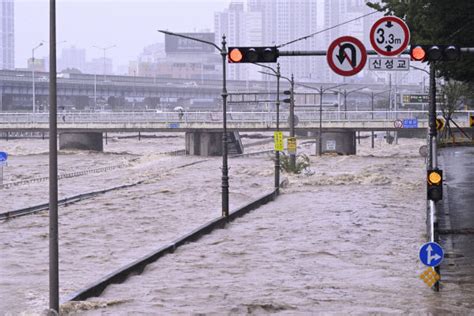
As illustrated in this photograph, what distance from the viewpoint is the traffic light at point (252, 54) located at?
73.3 feet

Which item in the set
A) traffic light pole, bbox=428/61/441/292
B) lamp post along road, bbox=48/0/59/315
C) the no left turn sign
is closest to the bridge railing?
traffic light pole, bbox=428/61/441/292

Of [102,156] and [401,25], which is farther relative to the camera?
[102,156]

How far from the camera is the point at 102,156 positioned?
98812 mm

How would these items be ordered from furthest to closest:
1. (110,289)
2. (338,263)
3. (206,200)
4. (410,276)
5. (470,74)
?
(206,200)
(470,74)
(338,263)
(410,276)
(110,289)

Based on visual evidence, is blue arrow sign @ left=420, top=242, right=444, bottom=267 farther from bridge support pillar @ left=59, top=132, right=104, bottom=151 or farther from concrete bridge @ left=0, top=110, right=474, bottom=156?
bridge support pillar @ left=59, top=132, right=104, bottom=151

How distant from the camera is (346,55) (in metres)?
21.2

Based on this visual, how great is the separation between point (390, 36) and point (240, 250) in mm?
10110

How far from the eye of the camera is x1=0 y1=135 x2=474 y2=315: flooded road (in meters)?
20.6

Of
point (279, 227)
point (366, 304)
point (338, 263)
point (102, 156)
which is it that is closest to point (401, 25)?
point (366, 304)

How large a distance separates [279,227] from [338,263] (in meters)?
8.48

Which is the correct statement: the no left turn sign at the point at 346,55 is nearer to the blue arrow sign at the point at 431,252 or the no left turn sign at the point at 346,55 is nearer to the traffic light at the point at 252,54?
the traffic light at the point at 252,54

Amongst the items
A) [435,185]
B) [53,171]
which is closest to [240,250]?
[435,185]

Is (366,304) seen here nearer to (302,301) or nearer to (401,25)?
(302,301)

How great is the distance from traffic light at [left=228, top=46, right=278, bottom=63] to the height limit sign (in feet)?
8.12
